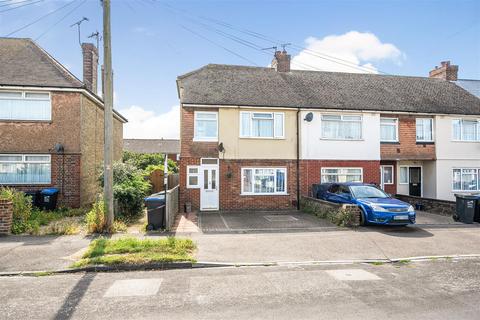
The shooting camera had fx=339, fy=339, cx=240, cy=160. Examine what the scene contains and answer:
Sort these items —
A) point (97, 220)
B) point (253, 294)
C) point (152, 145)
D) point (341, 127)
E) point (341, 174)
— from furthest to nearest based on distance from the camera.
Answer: point (152, 145)
point (341, 127)
point (341, 174)
point (97, 220)
point (253, 294)

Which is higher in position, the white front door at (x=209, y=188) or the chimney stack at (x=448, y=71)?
the chimney stack at (x=448, y=71)

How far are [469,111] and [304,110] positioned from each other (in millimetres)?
9576

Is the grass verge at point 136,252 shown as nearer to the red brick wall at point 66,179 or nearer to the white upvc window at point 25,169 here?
the red brick wall at point 66,179

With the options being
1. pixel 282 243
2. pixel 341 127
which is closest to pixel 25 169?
pixel 282 243

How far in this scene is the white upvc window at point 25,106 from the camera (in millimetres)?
14609

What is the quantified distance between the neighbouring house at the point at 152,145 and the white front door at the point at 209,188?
1630 inches

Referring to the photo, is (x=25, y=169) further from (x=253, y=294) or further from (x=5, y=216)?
(x=253, y=294)

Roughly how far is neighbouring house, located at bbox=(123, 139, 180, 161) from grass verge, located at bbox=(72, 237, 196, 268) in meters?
48.8

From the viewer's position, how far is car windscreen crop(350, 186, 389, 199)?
12581 millimetres

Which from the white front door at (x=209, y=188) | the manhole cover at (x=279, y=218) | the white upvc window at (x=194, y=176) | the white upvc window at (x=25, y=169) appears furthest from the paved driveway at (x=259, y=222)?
the white upvc window at (x=25, y=169)

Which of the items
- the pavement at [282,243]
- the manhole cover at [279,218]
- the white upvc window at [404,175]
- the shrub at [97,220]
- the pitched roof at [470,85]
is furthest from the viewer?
the pitched roof at [470,85]

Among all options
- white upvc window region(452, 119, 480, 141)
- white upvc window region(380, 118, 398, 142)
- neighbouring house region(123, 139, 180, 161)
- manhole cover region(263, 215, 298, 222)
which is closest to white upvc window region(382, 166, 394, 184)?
Result: white upvc window region(380, 118, 398, 142)

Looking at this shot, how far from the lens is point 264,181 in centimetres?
1634

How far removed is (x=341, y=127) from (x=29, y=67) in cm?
1509
